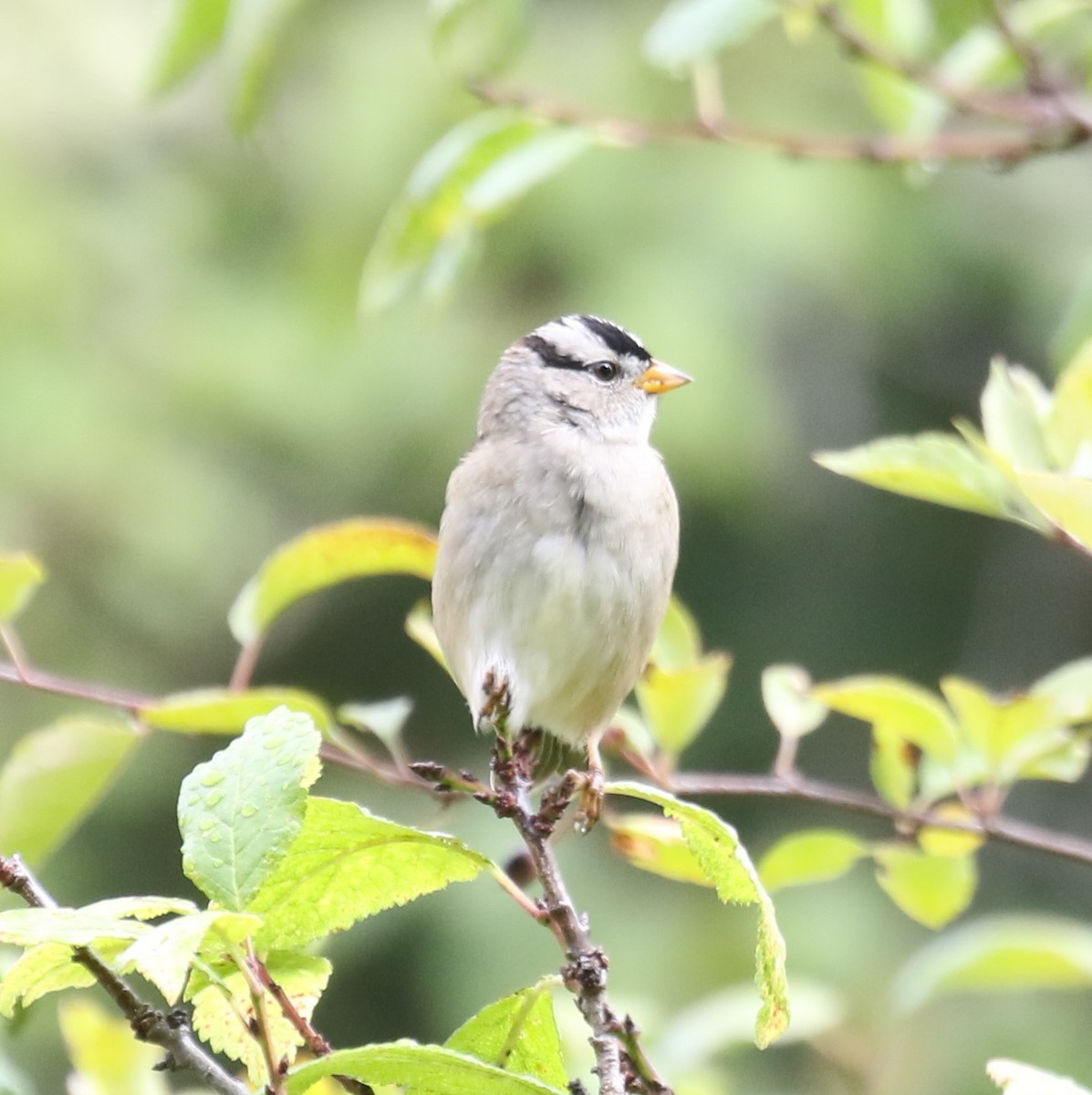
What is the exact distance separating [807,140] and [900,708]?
74cm

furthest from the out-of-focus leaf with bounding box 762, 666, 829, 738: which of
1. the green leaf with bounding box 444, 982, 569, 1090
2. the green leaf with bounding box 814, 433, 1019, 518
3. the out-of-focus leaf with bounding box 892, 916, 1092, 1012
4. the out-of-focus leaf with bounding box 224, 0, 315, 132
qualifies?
the out-of-focus leaf with bounding box 224, 0, 315, 132

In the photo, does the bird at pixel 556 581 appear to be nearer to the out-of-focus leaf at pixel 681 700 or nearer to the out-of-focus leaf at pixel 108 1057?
the out-of-focus leaf at pixel 681 700

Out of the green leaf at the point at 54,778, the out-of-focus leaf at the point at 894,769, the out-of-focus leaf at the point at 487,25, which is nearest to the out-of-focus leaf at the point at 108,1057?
the green leaf at the point at 54,778

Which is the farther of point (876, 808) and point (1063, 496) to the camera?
point (876, 808)

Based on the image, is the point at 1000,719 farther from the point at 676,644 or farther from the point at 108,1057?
the point at 108,1057

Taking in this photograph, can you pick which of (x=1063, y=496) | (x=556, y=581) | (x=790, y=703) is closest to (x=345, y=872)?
(x=1063, y=496)

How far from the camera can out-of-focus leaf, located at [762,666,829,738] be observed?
172cm

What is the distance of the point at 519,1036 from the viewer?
3.73 feet

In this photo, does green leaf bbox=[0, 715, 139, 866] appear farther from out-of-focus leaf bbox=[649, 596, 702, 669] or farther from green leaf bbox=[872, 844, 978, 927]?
green leaf bbox=[872, 844, 978, 927]

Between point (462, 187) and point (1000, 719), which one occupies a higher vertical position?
point (462, 187)

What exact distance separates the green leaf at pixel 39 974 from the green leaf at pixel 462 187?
3.10 feet

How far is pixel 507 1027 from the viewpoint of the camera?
3.73 feet

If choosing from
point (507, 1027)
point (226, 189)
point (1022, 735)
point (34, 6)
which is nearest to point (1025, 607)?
point (226, 189)

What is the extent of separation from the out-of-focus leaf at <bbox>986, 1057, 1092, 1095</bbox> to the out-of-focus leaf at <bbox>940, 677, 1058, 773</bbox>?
48cm
